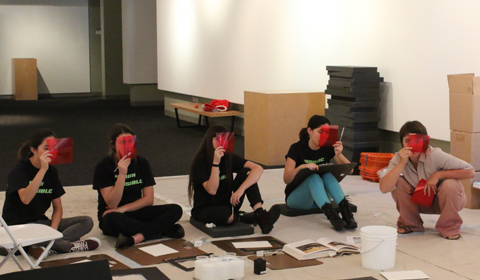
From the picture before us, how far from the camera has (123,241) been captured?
452 cm

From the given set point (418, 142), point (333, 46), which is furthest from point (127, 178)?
point (333, 46)

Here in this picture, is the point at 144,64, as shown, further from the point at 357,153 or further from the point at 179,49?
the point at 357,153

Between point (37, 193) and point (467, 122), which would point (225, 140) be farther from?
point (467, 122)

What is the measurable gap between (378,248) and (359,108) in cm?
370

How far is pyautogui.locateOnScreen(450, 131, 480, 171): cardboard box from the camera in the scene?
18.6 feet

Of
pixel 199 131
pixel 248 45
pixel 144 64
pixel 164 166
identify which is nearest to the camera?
pixel 164 166

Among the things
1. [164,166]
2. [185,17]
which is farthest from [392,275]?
[185,17]

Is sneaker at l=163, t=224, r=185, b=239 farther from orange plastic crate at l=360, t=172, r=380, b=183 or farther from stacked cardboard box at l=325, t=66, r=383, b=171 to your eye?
stacked cardboard box at l=325, t=66, r=383, b=171

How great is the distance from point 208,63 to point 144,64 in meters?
5.44

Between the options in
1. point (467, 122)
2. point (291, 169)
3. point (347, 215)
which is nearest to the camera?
point (347, 215)

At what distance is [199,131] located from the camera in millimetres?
12172

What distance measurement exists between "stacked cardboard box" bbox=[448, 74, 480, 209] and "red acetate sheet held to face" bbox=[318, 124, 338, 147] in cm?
129

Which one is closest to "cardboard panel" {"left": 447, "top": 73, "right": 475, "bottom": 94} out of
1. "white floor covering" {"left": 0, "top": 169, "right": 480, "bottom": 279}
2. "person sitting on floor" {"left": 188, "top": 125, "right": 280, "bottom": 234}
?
"white floor covering" {"left": 0, "top": 169, "right": 480, "bottom": 279}

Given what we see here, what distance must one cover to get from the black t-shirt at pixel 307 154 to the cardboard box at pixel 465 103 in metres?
1.23
